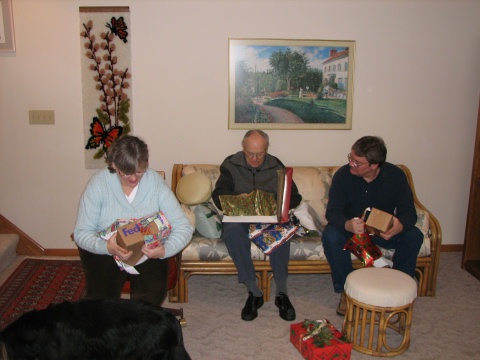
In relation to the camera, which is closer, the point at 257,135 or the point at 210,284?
the point at 257,135

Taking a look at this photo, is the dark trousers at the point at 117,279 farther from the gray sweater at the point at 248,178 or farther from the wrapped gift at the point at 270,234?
the gray sweater at the point at 248,178

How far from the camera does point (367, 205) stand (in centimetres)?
295

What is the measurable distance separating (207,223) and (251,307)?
0.58m

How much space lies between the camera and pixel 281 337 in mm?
2566

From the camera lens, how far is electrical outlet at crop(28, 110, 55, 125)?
352 cm

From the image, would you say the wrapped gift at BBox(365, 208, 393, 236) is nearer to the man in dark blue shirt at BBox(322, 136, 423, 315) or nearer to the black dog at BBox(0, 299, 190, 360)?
the man in dark blue shirt at BBox(322, 136, 423, 315)

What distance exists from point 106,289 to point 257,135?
4.23ft

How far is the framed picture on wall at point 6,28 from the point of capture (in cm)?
337

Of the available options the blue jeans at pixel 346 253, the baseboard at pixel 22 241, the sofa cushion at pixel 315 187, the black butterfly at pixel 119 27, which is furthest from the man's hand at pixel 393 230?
the baseboard at pixel 22 241

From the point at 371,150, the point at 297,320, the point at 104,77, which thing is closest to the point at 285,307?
the point at 297,320

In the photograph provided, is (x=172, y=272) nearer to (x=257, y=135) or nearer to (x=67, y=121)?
(x=257, y=135)

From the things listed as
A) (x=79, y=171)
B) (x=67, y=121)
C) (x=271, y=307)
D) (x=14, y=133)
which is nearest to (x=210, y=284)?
(x=271, y=307)

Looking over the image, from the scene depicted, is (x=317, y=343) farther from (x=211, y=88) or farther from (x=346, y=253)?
(x=211, y=88)

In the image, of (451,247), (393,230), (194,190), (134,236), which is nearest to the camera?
(134,236)
